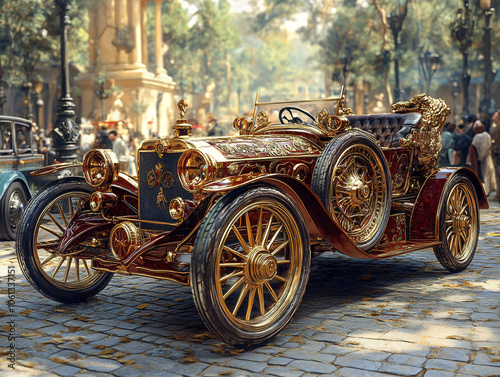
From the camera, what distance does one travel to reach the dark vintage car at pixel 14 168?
29.5 ft

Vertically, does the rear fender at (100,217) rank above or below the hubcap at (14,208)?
above

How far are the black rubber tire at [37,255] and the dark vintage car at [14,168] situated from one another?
4.21 metres

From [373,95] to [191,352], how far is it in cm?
5025

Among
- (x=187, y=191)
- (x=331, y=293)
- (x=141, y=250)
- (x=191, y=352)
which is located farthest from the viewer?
(x=331, y=293)

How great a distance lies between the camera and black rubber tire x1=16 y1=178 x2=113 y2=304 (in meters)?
4.93

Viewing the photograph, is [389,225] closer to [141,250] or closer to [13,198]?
[141,250]

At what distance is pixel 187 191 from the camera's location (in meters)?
4.72

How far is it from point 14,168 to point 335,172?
688 centimetres

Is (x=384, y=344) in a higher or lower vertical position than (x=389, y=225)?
lower

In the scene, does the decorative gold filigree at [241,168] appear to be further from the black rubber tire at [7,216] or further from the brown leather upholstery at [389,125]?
the black rubber tire at [7,216]

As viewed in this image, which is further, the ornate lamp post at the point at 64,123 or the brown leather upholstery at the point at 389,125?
the ornate lamp post at the point at 64,123

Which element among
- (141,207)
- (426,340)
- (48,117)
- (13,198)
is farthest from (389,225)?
(48,117)

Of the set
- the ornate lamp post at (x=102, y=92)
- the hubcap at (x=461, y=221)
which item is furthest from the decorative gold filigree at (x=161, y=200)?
the ornate lamp post at (x=102, y=92)

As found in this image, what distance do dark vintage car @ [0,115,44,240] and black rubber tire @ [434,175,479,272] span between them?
6479 mm
